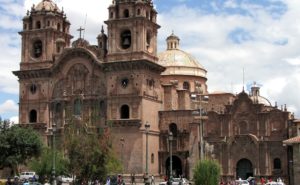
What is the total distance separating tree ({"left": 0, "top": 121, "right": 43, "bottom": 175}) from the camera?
58.2 meters

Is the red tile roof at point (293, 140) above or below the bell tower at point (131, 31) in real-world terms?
below

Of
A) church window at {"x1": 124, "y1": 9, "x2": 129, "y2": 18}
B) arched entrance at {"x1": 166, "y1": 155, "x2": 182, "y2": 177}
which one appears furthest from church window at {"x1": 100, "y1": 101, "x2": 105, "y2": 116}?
church window at {"x1": 124, "y1": 9, "x2": 129, "y2": 18}

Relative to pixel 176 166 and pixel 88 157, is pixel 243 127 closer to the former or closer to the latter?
pixel 176 166

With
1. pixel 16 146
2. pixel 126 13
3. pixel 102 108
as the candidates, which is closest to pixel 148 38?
pixel 126 13

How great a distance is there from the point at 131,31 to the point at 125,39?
170 cm

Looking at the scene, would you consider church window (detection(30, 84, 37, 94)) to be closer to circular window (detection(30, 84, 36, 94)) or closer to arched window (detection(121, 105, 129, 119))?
circular window (detection(30, 84, 36, 94))

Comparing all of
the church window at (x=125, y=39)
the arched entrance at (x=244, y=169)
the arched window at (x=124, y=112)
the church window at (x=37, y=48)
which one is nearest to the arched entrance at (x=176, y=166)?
the arched entrance at (x=244, y=169)

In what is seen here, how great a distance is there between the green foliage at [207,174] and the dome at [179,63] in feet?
130

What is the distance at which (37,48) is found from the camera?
243ft

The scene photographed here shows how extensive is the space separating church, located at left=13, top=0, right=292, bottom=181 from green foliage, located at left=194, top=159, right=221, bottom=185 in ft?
58.8

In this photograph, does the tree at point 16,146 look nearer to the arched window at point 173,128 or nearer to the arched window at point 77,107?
the arched window at point 77,107

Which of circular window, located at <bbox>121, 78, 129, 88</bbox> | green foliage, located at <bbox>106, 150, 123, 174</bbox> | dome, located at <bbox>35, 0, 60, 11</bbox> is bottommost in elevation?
green foliage, located at <bbox>106, 150, 123, 174</bbox>

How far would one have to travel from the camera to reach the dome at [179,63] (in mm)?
82625

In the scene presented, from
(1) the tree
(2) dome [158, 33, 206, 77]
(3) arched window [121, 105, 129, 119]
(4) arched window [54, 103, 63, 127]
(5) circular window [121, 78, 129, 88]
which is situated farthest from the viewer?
(2) dome [158, 33, 206, 77]
